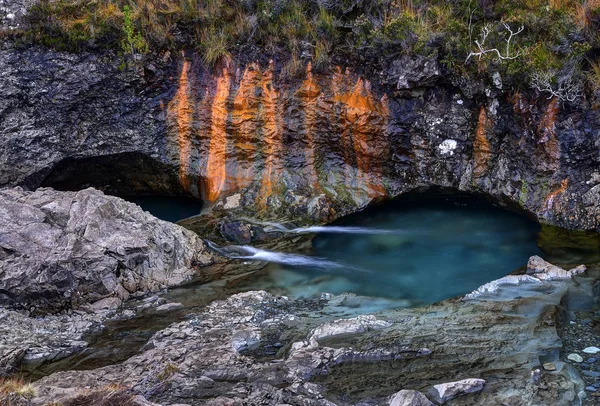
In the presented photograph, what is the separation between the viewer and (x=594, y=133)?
827 centimetres

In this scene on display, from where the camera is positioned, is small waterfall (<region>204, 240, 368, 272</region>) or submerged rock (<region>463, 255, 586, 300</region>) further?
small waterfall (<region>204, 240, 368, 272</region>)

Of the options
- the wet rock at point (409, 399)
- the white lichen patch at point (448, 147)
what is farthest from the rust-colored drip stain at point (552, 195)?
the wet rock at point (409, 399)

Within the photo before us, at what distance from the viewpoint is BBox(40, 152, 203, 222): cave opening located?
10.3 meters

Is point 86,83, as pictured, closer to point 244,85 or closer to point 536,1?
point 244,85

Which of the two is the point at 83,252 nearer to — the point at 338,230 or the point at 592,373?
the point at 338,230

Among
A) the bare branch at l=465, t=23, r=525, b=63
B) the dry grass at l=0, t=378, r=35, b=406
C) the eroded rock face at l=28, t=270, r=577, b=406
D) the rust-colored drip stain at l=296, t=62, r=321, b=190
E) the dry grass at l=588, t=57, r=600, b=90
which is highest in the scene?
the bare branch at l=465, t=23, r=525, b=63

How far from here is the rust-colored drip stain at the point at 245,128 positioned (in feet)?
32.6

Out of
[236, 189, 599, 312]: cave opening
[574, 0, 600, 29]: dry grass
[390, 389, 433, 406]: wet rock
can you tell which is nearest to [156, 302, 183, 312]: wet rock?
[236, 189, 599, 312]: cave opening

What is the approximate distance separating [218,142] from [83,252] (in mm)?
3846

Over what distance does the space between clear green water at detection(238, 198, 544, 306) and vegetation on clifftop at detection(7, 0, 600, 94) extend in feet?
7.50

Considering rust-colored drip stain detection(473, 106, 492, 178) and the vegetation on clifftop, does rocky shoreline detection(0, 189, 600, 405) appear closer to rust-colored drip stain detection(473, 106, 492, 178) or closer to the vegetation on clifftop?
rust-colored drip stain detection(473, 106, 492, 178)

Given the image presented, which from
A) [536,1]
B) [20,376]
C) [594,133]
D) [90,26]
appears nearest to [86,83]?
[90,26]

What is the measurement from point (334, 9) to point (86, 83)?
4.59 meters

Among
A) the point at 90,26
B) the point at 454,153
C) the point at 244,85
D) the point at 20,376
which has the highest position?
the point at 90,26
